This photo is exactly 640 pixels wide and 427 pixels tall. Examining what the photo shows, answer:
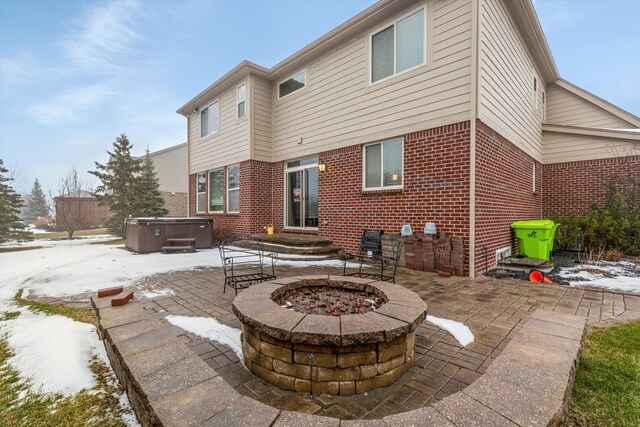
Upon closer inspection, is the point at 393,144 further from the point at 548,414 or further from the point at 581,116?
the point at 581,116

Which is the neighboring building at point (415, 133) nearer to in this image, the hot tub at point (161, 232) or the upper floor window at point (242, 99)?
the upper floor window at point (242, 99)

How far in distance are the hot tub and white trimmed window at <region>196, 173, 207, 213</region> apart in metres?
2.71

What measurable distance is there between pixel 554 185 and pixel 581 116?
2905 mm

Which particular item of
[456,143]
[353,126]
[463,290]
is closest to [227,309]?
[463,290]

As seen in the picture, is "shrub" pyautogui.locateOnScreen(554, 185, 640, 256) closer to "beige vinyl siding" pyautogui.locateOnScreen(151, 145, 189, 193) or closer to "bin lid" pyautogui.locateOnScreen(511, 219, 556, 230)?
"bin lid" pyautogui.locateOnScreen(511, 219, 556, 230)

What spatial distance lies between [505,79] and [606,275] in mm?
4702

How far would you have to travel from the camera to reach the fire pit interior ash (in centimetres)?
274

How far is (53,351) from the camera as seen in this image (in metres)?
2.73

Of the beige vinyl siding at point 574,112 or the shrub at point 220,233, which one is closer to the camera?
the beige vinyl siding at point 574,112

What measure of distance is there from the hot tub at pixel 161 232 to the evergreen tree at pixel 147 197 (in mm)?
7310

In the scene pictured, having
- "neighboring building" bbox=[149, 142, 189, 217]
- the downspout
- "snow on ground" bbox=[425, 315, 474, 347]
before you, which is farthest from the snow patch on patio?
"neighboring building" bbox=[149, 142, 189, 217]

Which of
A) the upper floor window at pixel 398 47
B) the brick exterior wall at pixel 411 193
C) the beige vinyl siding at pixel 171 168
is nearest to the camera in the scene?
the brick exterior wall at pixel 411 193

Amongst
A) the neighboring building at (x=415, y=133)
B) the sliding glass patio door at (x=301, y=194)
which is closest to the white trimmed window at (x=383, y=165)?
the neighboring building at (x=415, y=133)

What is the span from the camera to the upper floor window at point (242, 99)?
33.5ft
